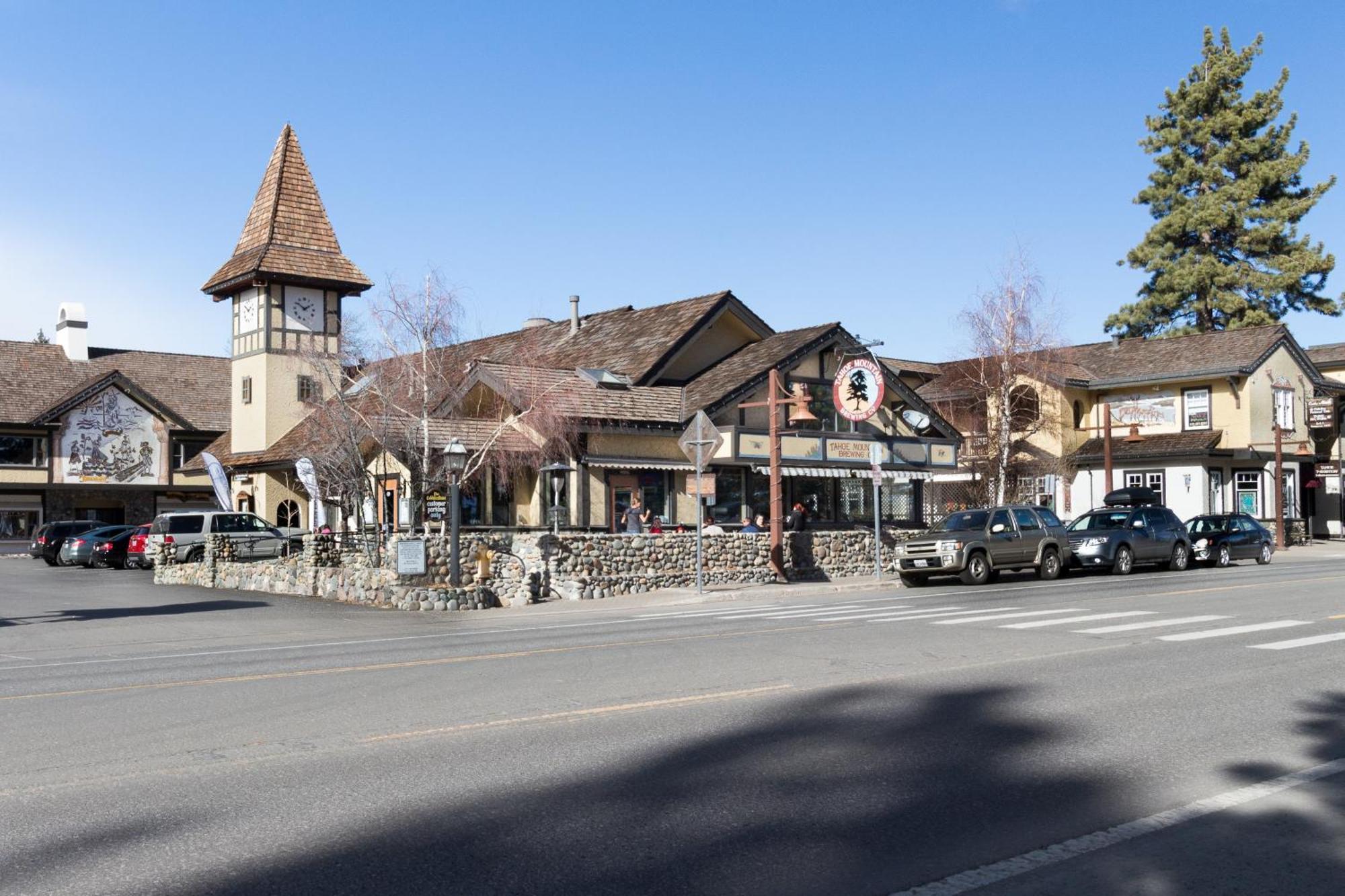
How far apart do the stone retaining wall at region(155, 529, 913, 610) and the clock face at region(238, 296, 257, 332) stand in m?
16.8

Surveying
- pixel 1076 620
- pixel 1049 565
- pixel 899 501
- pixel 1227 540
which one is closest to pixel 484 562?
pixel 1076 620

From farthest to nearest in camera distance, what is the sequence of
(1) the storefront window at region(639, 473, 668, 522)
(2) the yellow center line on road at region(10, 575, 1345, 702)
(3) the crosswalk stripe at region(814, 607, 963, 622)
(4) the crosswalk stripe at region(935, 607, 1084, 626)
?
(1) the storefront window at region(639, 473, 668, 522) < (3) the crosswalk stripe at region(814, 607, 963, 622) < (4) the crosswalk stripe at region(935, 607, 1084, 626) < (2) the yellow center line on road at region(10, 575, 1345, 702)

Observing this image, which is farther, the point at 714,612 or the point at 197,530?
the point at 197,530

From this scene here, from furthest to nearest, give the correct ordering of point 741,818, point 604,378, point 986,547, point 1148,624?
point 604,378 < point 986,547 < point 1148,624 < point 741,818

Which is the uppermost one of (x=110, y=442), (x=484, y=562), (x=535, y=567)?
(x=110, y=442)

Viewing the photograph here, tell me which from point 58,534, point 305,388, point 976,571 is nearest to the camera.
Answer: point 976,571

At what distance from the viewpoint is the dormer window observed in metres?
34.4

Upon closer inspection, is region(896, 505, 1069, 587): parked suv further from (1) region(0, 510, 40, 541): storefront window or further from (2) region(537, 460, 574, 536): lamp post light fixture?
(1) region(0, 510, 40, 541): storefront window

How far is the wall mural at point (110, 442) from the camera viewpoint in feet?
183

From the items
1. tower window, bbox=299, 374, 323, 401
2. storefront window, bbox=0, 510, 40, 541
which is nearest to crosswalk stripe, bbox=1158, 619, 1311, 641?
tower window, bbox=299, 374, 323, 401

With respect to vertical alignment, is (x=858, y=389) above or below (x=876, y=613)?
above

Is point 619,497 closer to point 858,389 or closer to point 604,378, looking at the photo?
point 604,378

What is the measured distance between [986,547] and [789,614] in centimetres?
845

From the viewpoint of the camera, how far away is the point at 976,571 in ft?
86.4
